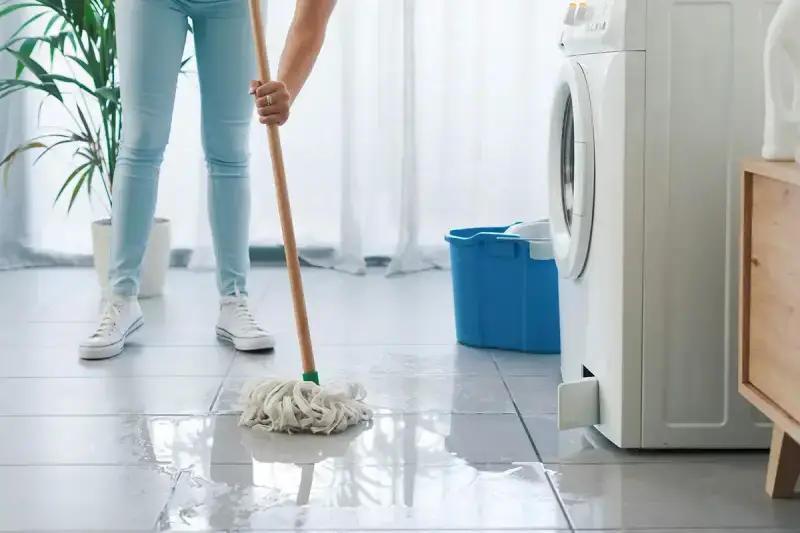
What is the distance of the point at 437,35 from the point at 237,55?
3.84 feet

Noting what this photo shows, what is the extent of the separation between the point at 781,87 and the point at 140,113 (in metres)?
1.33

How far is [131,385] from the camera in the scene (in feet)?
6.89

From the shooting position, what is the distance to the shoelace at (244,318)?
2.40 m

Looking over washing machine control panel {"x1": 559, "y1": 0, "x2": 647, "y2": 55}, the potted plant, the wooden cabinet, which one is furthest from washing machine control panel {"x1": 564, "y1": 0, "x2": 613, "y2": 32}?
the potted plant

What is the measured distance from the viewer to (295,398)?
1809 mm

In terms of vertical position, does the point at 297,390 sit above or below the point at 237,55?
below

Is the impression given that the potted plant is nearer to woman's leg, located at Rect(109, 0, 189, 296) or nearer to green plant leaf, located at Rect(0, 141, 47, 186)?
green plant leaf, located at Rect(0, 141, 47, 186)

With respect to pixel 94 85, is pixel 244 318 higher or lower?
lower

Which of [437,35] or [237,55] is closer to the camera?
[237,55]

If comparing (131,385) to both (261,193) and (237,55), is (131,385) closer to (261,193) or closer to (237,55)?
(237,55)

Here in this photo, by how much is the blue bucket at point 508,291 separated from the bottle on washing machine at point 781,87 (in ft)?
2.79

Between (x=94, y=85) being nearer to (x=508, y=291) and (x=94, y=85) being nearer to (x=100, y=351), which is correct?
(x=100, y=351)

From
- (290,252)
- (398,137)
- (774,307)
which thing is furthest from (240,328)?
(774,307)

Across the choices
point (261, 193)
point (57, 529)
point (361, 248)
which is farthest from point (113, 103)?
point (57, 529)
